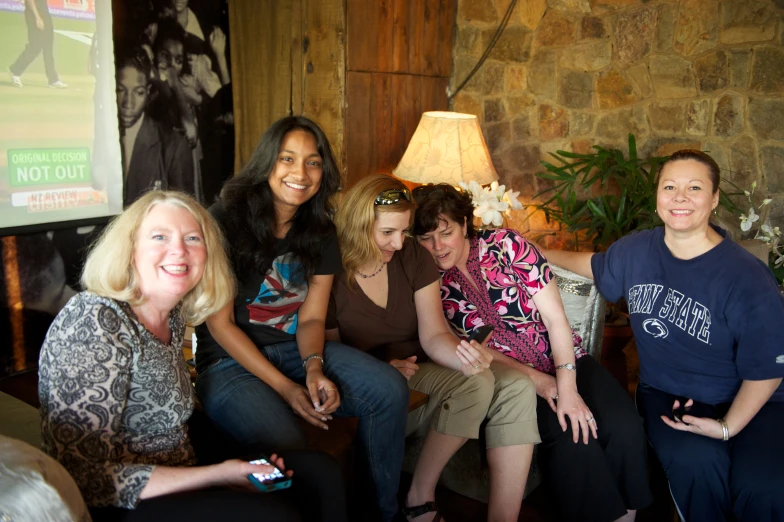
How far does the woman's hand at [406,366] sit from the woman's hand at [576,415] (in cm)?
47

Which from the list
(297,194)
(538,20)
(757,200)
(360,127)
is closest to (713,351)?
(297,194)

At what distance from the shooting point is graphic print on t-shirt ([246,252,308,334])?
1960 millimetres

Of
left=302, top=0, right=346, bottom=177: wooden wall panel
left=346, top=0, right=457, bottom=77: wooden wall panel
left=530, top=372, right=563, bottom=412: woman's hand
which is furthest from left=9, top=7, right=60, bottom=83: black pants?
left=530, top=372, right=563, bottom=412: woman's hand

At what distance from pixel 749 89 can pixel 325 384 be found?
2.54 m

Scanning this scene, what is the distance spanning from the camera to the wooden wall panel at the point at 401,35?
3244mm

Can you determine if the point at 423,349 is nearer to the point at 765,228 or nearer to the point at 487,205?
the point at 487,205

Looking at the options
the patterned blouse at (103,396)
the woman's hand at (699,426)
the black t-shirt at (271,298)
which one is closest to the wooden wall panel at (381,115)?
the black t-shirt at (271,298)

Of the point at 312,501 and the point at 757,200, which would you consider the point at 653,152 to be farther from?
the point at 312,501

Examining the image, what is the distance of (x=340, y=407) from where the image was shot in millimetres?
1894

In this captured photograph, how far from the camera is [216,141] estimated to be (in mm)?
3570

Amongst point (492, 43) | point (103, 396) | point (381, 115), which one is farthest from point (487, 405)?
point (492, 43)

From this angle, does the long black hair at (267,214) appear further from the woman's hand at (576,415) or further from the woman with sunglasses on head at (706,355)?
the woman with sunglasses on head at (706,355)

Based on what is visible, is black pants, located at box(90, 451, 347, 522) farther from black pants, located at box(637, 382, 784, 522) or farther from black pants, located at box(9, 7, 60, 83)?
black pants, located at box(9, 7, 60, 83)

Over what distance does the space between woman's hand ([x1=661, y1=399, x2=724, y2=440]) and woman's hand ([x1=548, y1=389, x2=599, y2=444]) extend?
221mm
